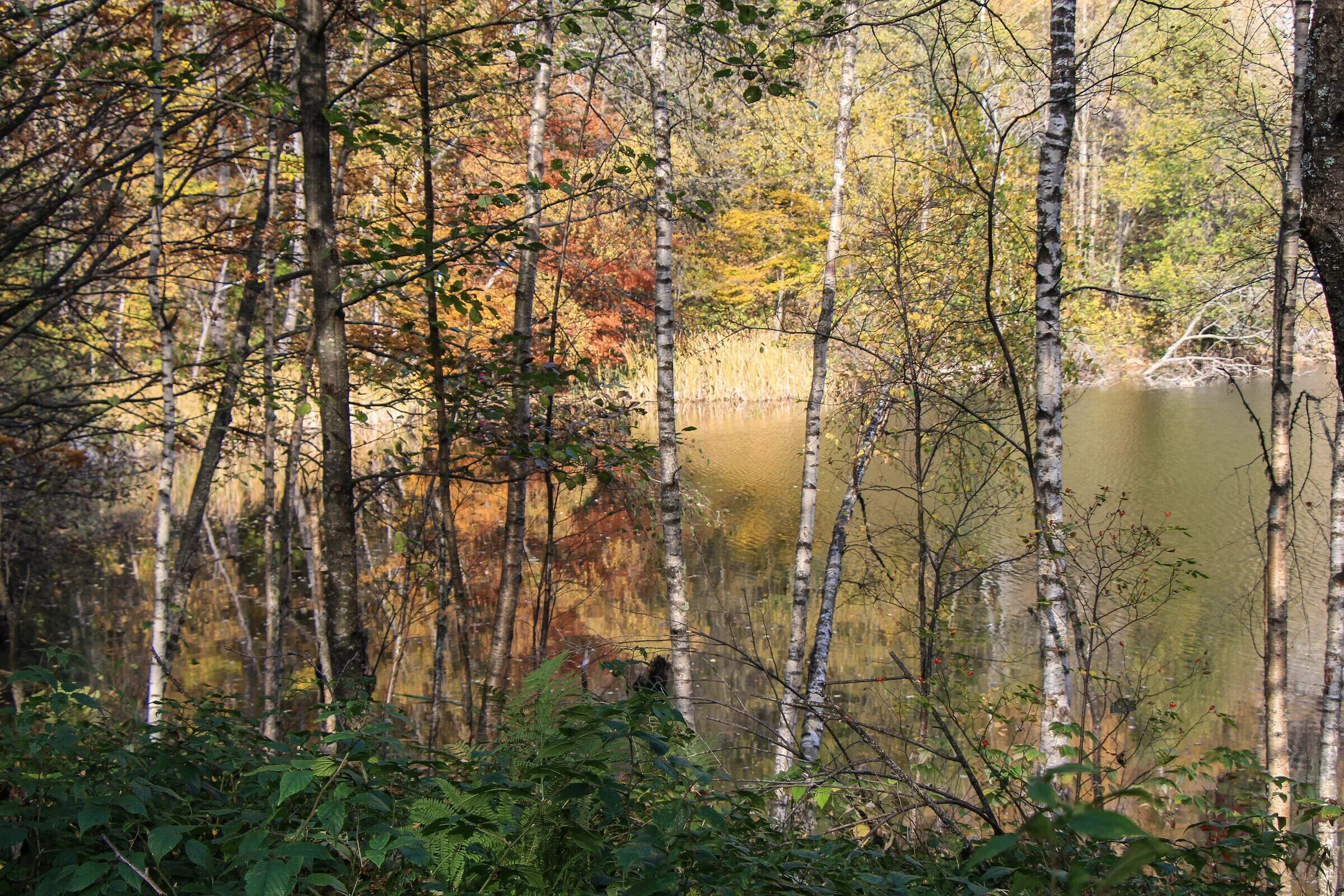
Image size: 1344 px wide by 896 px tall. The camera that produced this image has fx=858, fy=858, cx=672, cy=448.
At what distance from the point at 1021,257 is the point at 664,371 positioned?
12.9 ft

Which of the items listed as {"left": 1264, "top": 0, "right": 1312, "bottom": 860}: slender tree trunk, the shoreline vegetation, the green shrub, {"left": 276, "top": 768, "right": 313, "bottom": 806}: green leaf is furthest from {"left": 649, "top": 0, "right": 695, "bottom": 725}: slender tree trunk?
the shoreline vegetation

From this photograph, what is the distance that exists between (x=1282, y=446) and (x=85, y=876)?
20.2 ft

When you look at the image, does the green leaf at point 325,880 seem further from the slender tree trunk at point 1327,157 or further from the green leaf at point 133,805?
the slender tree trunk at point 1327,157

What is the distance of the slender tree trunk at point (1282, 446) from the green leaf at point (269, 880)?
5.50 m

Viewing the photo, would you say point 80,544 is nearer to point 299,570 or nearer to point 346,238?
point 299,570

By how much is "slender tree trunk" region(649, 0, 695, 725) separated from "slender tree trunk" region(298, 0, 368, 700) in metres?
2.11

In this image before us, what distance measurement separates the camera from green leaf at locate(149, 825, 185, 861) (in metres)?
1.59

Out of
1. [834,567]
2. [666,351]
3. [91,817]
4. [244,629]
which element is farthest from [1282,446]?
[244,629]

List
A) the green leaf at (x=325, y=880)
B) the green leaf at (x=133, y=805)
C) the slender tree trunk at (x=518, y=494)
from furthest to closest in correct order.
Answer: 1. the slender tree trunk at (x=518, y=494)
2. the green leaf at (x=133, y=805)
3. the green leaf at (x=325, y=880)

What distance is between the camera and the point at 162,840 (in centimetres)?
162

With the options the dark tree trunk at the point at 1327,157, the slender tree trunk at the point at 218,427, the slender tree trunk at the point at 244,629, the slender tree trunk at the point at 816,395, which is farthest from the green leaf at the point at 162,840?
the slender tree trunk at the point at 816,395

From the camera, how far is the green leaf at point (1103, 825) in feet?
2.93

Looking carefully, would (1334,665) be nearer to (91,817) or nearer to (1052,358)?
(1052,358)

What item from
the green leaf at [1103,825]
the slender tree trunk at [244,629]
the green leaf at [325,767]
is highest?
the green leaf at [1103,825]
